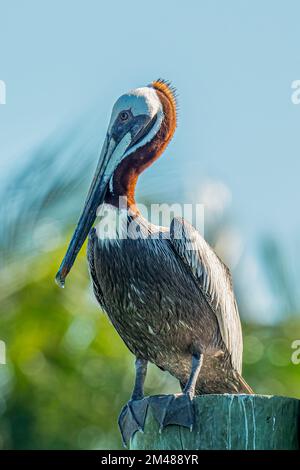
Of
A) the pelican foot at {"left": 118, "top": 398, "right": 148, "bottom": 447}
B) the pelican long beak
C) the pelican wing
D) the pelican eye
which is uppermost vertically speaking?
the pelican eye

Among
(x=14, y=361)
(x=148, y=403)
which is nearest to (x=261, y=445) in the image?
(x=148, y=403)

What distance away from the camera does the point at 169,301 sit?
6977 millimetres

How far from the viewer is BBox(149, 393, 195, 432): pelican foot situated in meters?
6.20

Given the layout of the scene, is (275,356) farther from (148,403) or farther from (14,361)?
(148,403)

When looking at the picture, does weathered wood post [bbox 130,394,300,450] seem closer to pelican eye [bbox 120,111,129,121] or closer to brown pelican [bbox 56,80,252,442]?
brown pelican [bbox 56,80,252,442]

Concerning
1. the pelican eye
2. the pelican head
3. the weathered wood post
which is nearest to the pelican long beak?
the pelican head

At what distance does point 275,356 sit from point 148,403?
26.5 feet

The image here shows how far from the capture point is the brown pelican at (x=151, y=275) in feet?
22.9

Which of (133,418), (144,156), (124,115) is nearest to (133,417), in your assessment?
(133,418)

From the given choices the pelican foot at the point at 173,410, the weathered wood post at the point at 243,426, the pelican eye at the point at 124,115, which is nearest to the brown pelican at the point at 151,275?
the pelican eye at the point at 124,115

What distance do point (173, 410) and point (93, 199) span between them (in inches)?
61.4

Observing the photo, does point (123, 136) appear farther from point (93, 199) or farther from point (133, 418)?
point (133, 418)

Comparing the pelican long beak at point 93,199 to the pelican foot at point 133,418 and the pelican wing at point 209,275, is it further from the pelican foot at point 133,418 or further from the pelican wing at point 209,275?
the pelican foot at point 133,418

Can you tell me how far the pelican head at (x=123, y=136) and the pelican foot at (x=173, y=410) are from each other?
1175 mm
